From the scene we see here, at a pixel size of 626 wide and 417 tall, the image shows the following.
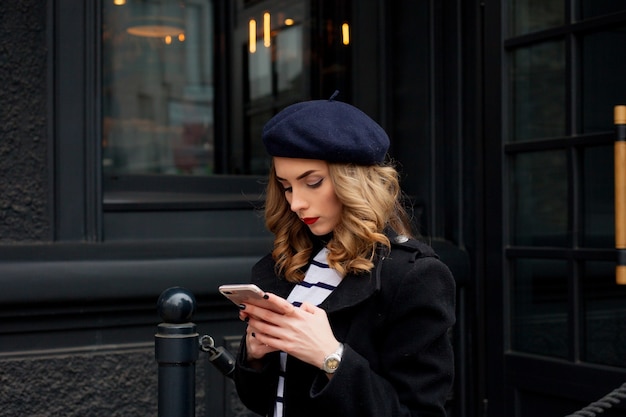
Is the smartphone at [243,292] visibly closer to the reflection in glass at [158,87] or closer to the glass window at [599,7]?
the glass window at [599,7]

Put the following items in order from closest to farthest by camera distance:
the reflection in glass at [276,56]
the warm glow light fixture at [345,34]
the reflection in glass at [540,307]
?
1. the reflection in glass at [540,307]
2. the warm glow light fixture at [345,34]
3. the reflection in glass at [276,56]

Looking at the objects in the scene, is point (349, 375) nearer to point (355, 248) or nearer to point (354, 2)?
point (355, 248)

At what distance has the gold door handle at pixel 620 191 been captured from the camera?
380 centimetres

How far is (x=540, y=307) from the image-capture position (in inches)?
178

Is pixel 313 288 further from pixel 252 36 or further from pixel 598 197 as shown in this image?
pixel 252 36

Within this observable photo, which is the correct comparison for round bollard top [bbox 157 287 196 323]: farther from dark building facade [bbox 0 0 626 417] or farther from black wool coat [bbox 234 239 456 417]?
dark building facade [bbox 0 0 626 417]

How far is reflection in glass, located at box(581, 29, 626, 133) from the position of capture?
4.14 meters

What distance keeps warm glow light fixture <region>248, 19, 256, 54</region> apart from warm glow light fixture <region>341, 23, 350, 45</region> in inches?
28.5

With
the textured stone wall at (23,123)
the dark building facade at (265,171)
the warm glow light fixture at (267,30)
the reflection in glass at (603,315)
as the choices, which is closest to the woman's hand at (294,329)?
the dark building facade at (265,171)

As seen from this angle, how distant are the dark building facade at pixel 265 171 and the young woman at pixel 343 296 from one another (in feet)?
6.35

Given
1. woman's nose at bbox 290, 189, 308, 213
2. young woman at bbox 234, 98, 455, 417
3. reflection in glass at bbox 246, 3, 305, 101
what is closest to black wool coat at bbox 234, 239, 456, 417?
young woman at bbox 234, 98, 455, 417

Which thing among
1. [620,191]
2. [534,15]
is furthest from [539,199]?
[534,15]

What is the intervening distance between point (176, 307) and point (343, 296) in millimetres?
450

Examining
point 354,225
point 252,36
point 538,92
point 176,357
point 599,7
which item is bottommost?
point 176,357
